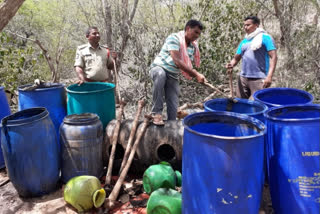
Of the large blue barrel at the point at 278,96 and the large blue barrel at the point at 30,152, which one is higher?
the large blue barrel at the point at 278,96

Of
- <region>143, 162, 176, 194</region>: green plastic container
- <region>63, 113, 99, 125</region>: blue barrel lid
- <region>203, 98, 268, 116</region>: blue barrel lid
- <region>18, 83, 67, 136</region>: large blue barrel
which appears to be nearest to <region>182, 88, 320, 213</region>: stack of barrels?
<region>203, 98, 268, 116</region>: blue barrel lid

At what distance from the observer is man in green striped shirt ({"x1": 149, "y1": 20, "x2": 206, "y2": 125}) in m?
3.91

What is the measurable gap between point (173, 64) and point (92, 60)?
Result: 4.69ft

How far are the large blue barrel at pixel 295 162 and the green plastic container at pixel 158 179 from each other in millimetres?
1093

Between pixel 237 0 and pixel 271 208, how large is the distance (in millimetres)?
6282

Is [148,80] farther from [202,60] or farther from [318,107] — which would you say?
[318,107]

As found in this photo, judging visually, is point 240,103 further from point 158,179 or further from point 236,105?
point 158,179

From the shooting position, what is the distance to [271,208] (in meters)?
2.96

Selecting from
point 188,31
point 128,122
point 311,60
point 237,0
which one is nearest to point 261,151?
point 128,122

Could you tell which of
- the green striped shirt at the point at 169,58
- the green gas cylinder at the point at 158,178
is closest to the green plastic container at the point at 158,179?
the green gas cylinder at the point at 158,178

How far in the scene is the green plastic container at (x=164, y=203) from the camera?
260 centimetres

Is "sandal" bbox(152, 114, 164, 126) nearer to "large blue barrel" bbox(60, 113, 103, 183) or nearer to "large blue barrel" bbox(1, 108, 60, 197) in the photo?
"large blue barrel" bbox(60, 113, 103, 183)

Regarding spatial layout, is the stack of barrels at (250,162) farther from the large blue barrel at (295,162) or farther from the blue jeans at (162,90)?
the blue jeans at (162,90)

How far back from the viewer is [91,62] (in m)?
4.61
